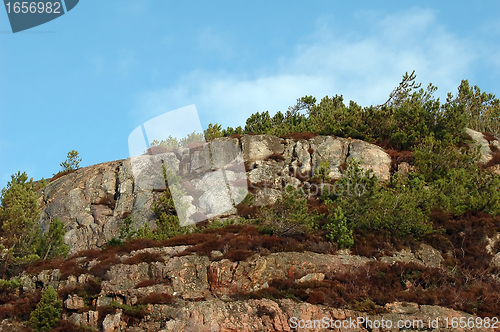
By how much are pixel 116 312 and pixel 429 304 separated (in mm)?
13154

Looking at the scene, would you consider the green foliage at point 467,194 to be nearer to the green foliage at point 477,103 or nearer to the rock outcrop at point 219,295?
the rock outcrop at point 219,295

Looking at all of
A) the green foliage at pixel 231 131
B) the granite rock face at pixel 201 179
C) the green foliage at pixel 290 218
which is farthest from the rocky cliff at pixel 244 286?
the green foliage at pixel 231 131

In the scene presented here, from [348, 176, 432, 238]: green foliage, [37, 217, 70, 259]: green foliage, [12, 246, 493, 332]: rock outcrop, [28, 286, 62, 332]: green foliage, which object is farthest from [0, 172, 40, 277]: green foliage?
[348, 176, 432, 238]: green foliage

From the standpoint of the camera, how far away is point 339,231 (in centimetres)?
2378

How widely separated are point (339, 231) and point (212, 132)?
68.7 ft

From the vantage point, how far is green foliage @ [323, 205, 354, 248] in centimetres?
2344

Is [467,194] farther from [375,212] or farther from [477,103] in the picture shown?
[477,103]

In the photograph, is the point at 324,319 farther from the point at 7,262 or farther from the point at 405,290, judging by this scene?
the point at 7,262

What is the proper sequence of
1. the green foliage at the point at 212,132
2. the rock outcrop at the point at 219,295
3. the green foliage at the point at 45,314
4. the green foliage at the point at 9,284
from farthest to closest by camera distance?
1. the green foliage at the point at 212,132
2. the green foliage at the point at 9,284
3. the green foliage at the point at 45,314
4. the rock outcrop at the point at 219,295

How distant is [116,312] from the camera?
18453 millimetres

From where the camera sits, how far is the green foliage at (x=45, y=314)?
18.3 metres

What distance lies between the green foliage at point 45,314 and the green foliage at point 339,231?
1367 centimetres

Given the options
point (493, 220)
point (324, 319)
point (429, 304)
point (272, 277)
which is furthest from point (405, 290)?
point (493, 220)

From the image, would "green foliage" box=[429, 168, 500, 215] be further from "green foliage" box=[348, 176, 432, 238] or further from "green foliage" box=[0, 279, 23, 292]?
"green foliage" box=[0, 279, 23, 292]
